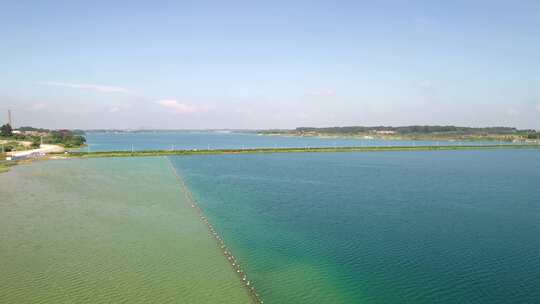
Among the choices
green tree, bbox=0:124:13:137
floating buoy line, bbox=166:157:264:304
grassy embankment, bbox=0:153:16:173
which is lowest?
floating buoy line, bbox=166:157:264:304

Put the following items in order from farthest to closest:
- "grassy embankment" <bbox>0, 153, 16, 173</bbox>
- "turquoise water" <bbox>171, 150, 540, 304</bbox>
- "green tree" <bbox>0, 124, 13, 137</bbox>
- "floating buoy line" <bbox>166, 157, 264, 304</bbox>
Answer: "green tree" <bbox>0, 124, 13, 137</bbox>
"grassy embankment" <bbox>0, 153, 16, 173</bbox>
"turquoise water" <bbox>171, 150, 540, 304</bbox>
"floating buoy line" <bbox>166, 157, 264, 304</bbox>

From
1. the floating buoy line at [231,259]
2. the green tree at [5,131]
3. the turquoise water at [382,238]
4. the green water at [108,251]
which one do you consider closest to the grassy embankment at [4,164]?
the green water at [108,251]

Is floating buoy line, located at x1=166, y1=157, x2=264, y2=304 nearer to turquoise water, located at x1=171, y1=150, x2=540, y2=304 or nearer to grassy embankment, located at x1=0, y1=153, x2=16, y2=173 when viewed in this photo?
turquoise water, located at x1=171, y1=150, x2=540, y2=304

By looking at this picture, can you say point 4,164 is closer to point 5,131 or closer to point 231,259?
point 231,259

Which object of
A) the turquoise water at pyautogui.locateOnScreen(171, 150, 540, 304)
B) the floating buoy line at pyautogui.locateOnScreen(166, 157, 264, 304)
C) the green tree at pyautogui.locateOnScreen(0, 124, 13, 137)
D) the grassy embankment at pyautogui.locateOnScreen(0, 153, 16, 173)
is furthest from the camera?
the green tree at pyautogui.locateOnScreen(0, 124, 13, 137)

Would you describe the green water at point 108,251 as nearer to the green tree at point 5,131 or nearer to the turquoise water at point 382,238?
the turquoise water at point 382,238

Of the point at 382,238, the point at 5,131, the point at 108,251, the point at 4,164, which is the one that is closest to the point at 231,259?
the point at 108,251

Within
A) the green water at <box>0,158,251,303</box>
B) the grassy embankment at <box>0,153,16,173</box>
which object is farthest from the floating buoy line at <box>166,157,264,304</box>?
the grassy embankment at <box>0,153,16,173</box>

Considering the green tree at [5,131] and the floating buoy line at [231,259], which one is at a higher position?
the green tree at [5,131]
